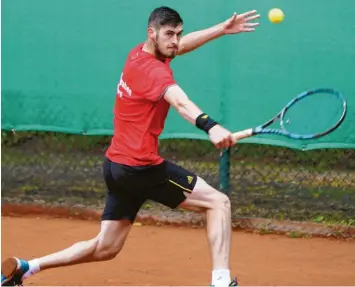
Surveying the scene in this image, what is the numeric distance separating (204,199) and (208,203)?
0.03 m

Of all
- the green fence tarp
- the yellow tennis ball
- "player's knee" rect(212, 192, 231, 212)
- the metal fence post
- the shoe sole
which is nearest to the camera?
"player's knee" rect(212, 192, 231, 212)

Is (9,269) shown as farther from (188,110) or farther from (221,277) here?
(188,110)

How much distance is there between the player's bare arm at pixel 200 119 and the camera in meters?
4.14

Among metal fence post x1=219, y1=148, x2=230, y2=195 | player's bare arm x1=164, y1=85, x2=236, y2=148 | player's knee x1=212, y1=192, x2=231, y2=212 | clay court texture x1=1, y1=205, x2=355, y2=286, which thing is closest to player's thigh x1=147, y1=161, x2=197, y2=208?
player's knee x1=212, y1=192, x2=231, y2=212

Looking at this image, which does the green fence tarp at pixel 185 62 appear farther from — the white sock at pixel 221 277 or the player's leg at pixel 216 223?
the white sock at pixel 221 277

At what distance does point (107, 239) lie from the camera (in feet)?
15.8

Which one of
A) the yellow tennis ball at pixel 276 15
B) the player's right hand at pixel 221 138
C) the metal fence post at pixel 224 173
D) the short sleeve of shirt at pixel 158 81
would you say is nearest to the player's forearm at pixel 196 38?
the short sleeve of shirt at pixel 158 81

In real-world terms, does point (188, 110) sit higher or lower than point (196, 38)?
lower

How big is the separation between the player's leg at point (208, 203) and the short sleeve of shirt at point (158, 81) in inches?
15.9

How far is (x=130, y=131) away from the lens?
4.67m

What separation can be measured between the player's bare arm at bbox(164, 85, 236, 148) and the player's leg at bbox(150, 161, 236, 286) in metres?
0.47

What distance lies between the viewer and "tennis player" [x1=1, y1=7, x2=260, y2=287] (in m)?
4.54

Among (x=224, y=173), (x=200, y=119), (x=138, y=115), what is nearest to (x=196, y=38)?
A: (x=138, y=115)

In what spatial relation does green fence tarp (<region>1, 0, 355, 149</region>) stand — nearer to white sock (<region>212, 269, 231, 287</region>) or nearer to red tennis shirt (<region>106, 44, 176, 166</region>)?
red tennis shirt (<region>106, 44, 176, 166</region>)
